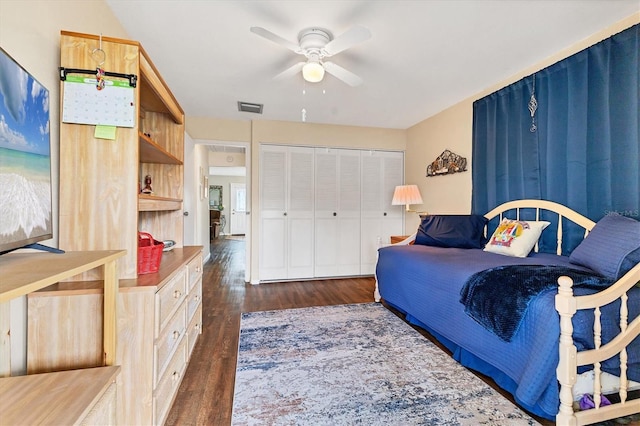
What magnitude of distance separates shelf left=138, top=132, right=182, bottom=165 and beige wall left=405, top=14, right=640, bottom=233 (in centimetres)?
300

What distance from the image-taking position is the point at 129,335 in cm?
123

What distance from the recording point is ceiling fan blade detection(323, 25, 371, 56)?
1.70 meters

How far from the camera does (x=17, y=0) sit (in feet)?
3.56

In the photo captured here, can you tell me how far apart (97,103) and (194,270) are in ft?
4.18

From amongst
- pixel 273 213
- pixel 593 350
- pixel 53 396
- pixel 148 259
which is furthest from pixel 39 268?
pixel 273 213

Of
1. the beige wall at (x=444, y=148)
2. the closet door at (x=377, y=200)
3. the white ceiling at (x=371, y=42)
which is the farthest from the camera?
the closet door at (x=377, y=200)

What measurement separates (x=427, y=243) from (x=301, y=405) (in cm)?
210

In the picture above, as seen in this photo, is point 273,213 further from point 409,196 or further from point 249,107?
point 409,196

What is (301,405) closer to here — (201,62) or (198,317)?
(198,317)

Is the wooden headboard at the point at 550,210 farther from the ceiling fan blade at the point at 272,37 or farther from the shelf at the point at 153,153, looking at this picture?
the shelf at the point at 153,153

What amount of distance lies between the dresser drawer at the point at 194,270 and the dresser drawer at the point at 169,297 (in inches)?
5.6

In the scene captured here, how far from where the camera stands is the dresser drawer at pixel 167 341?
1.31 m

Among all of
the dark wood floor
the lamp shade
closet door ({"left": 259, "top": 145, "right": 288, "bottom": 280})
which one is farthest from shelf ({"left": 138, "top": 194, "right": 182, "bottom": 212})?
the lamp shade

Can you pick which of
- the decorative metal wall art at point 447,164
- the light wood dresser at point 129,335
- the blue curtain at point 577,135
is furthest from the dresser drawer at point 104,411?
the decorative metal wall art at point 447,164
